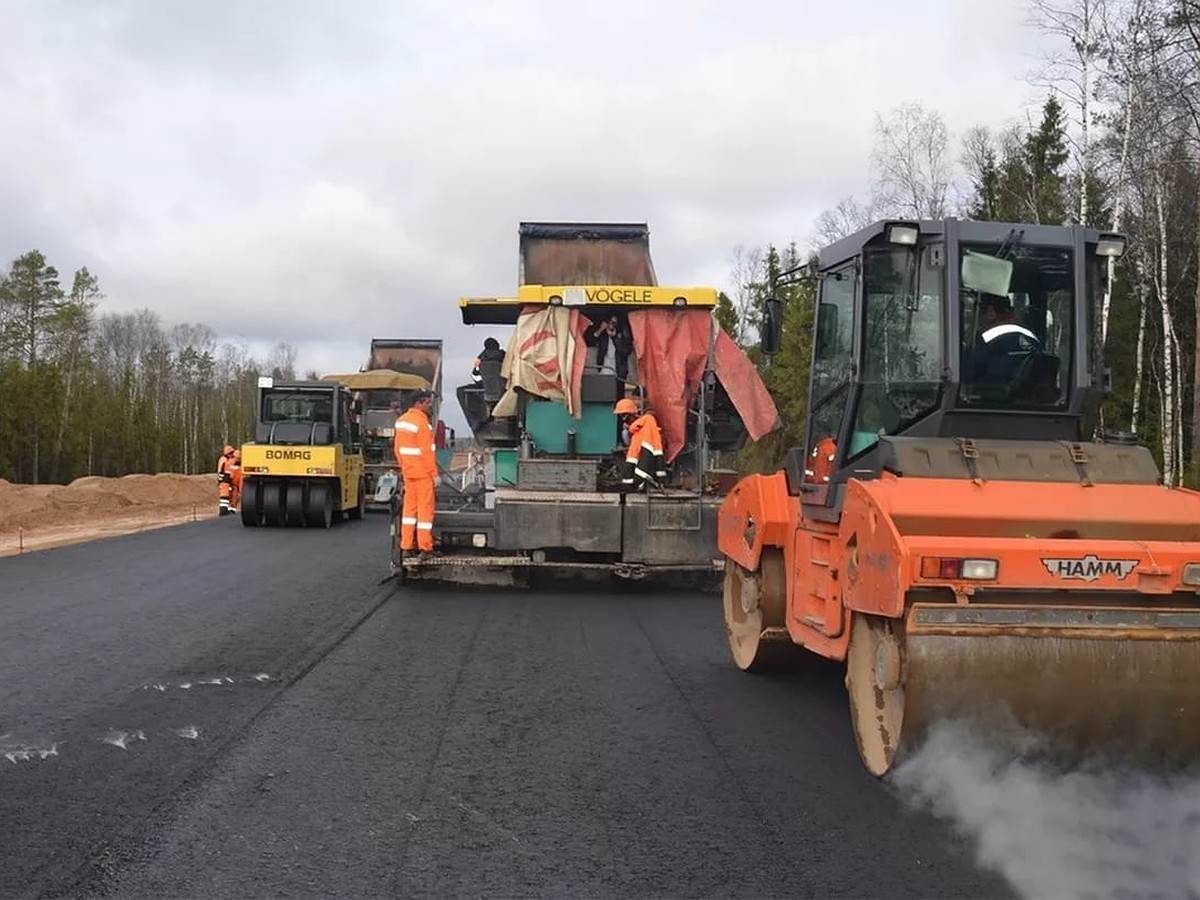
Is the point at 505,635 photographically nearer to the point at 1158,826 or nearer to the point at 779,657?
the point at 779,657

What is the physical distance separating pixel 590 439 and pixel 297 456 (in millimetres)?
9225

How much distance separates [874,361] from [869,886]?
9.03ft

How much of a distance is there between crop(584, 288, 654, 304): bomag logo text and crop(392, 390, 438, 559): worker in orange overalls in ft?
7.09

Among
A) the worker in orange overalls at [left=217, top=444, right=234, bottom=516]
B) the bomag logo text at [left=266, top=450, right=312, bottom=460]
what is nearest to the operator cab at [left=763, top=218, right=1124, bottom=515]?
the bomag logo text at [left=266, top=450, right=312, bottom=460]

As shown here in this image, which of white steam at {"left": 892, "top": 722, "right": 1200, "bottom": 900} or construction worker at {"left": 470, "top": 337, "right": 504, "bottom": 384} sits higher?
construction worker at {"left": 470, "top": 337, "right": 504, "bottom": 384}

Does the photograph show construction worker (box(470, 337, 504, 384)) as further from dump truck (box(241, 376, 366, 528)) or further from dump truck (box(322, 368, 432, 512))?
dump truck (box(322, 368, 432, 512))

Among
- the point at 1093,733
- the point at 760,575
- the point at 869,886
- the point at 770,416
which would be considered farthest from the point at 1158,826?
the point at 770,416

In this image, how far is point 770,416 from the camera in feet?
38.0

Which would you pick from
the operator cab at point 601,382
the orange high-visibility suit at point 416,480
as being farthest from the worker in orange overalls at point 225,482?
the orange high-visibility suit at point 416,480

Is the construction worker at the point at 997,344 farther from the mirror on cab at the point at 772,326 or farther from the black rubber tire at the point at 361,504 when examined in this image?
the black rubber tire at the point at 361,504

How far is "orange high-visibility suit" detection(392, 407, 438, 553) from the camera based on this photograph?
35.3 feet

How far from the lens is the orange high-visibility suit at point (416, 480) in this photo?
10.8 metres

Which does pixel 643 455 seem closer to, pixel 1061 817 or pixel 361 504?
pixel 1061 817

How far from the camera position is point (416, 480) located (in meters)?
10.8
